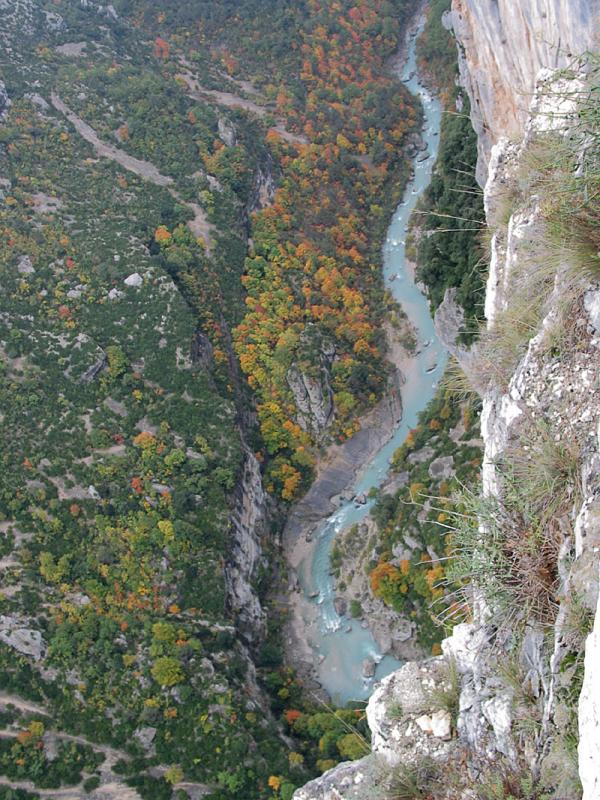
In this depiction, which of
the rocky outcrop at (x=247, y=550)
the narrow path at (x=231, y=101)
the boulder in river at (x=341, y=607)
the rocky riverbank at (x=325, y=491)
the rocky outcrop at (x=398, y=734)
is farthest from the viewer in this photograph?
the narrow path at (x=231, y=101)

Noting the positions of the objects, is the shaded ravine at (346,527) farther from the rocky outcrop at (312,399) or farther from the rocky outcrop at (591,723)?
the rocky outcrop at (591,723)

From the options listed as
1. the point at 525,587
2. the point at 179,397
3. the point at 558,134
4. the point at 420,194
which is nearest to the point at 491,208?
the point at 558,134

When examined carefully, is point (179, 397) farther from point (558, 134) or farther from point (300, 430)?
point (558, 134)

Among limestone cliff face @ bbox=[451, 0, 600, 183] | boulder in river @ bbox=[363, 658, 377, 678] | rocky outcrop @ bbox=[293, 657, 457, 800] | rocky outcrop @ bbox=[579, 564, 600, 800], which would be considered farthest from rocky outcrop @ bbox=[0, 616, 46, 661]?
rocky outcrop @ bbox=[579, 564, 600, 800]

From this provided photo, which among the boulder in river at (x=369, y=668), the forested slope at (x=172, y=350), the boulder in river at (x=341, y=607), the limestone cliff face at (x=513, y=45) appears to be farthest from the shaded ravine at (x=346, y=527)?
the limestone cliff face at (x=513, y=45)

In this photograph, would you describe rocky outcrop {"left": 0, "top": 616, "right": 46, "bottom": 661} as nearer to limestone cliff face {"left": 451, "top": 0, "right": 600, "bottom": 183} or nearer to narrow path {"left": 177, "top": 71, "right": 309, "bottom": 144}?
limestone cliff face {"left": 451, "top": 0, "right": 600, "bottom": 183}

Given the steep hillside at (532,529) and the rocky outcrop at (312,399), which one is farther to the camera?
the rocky outcrop at (312,399)
